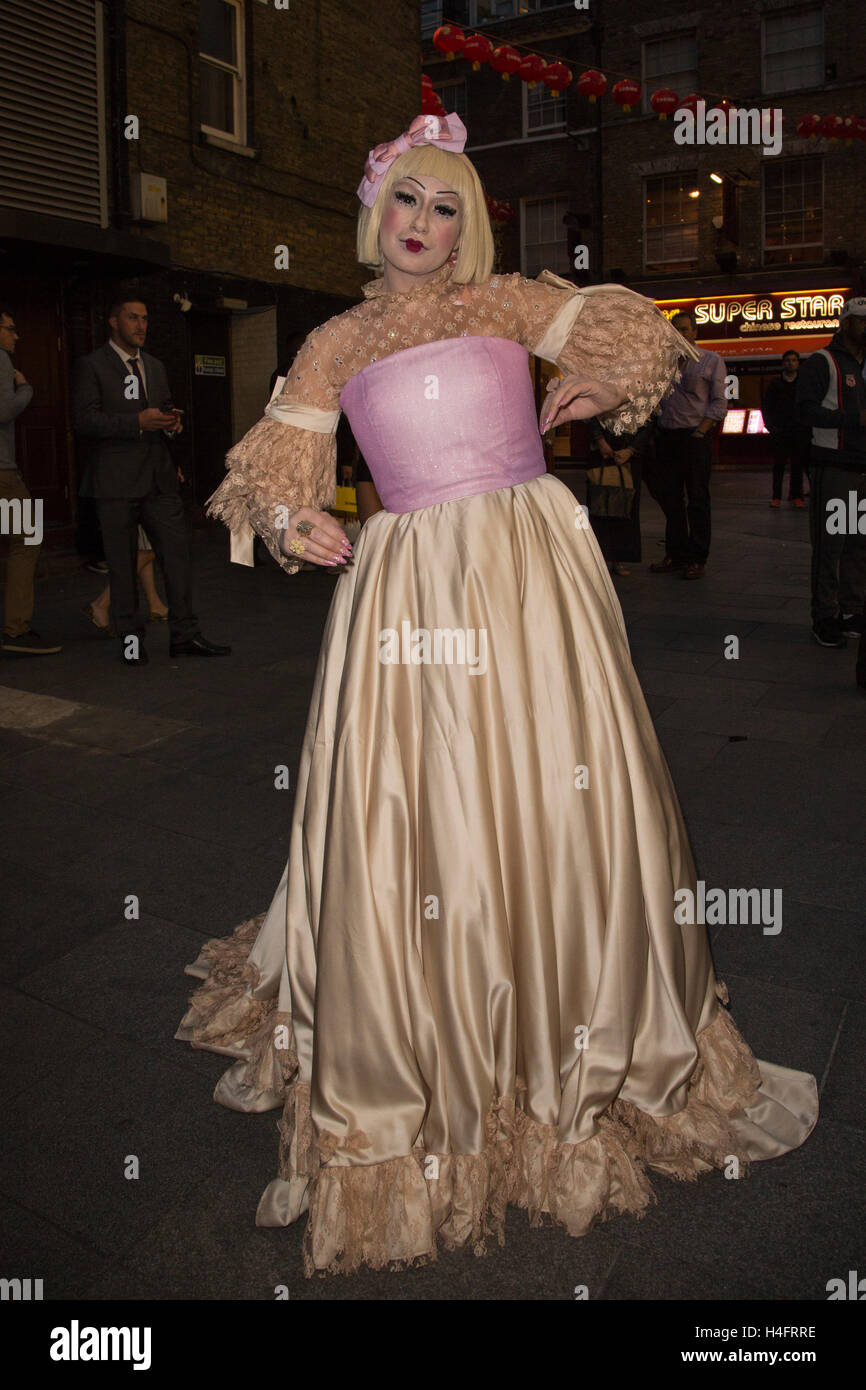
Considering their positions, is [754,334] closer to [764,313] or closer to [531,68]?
[764,313]

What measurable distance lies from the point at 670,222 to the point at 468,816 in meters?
23.2

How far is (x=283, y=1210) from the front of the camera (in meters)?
1.97

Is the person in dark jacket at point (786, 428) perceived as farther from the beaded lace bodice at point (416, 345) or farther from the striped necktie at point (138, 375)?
the beaded lace bodice at point (416, 345)

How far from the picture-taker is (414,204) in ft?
7.04

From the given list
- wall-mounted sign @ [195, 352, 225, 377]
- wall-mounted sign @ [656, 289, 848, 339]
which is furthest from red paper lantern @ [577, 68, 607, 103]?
wall-mounted sign @ [195, 352, 225, 377]

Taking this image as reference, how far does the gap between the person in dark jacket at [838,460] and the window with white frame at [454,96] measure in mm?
21119

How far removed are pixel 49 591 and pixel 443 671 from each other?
7.81 metres

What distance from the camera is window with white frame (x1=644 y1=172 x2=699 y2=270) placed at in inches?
868

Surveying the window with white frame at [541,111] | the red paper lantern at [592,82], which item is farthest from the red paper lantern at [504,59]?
the window with white frame at [541,111]

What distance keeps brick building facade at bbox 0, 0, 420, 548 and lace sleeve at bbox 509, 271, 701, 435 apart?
8.06m

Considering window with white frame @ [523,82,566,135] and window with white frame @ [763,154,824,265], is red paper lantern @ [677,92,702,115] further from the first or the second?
window with white frame @ [523,82,566,135]

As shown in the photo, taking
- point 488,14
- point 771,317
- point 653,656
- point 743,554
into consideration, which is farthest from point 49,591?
point 488,14

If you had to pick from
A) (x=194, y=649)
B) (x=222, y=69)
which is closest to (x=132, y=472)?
(x=194, y=649)

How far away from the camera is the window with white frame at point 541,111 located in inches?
910
